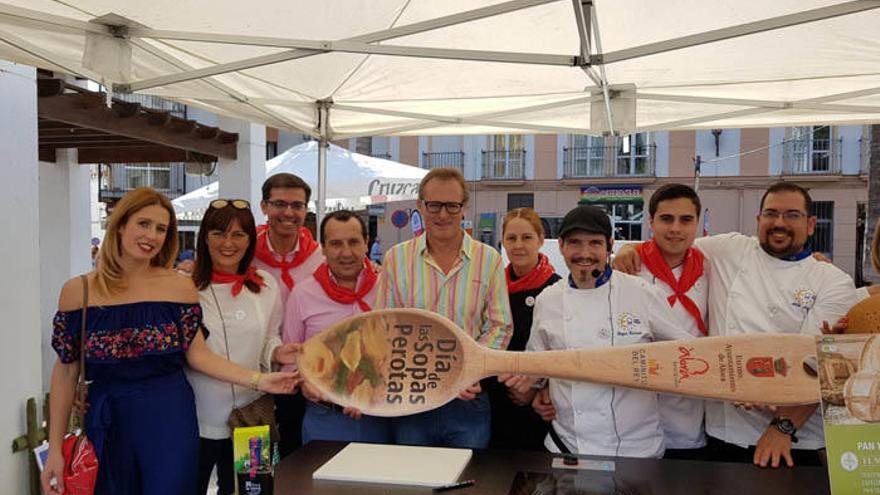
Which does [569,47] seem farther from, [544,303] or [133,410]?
[133,410]

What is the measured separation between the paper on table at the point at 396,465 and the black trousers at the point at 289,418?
2.13ft

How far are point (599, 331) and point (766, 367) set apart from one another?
1.36 ft

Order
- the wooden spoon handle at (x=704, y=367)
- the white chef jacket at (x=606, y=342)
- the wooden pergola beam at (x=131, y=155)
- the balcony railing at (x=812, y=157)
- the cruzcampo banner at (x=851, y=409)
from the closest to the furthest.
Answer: the cruzcampo banner at (x=851, y=409), the wooden spoon handle at (x=704, y=367), the white chef jacket at (x=606, y=342), the wooden pergola beam at (x=131, y=155), the balcony railing at (x=812, y=157)

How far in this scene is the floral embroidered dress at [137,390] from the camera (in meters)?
1.82

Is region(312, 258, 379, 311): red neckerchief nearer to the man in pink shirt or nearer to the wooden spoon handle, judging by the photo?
the man in pink shirt

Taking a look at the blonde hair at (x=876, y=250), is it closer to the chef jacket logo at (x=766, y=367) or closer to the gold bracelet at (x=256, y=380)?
the chef jacket logo at (x=766, y=367)

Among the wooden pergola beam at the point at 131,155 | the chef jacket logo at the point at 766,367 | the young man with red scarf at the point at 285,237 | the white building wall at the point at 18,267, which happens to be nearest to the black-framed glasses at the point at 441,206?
the young man with red scarf at the point at 285,237

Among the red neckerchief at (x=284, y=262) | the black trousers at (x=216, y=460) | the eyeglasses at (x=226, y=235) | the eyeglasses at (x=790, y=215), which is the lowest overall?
the black trousers at (x=216, y=460)

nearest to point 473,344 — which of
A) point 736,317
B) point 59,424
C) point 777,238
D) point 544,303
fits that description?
point 544,303

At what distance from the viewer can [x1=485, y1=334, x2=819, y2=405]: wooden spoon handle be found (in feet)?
5.31

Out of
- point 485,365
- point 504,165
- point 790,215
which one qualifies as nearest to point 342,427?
point 485,365

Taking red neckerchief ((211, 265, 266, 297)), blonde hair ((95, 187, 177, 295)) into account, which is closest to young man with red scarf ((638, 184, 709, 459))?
red neckerchief ((211, 265, 266, 297))

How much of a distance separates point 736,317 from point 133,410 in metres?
1.71

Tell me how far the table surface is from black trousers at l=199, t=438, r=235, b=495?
1.63 feet
